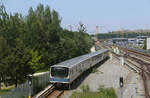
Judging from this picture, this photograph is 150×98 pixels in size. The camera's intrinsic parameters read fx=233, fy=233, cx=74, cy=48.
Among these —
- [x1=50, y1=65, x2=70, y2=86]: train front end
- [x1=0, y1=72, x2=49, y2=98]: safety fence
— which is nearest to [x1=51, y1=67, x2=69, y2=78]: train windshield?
[x1=50, y1=65, x2=70, y2=86]: train front end

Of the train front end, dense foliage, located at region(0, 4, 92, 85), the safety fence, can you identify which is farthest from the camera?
the train front end

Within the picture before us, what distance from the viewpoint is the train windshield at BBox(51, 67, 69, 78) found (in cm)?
2220

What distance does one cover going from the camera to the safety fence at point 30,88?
1603 centimetres

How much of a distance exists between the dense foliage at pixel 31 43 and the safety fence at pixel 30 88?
1067mm

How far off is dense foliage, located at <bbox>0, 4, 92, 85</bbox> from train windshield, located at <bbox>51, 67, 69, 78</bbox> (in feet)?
6.68

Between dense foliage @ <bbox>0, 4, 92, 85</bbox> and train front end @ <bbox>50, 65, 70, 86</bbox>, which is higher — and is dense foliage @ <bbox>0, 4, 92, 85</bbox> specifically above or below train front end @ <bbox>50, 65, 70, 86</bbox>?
above

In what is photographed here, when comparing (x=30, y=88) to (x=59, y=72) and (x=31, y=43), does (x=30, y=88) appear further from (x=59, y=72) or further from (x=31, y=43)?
(x=31, y=43)

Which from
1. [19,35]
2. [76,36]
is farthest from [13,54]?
[76,36]

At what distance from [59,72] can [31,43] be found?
53.2ft

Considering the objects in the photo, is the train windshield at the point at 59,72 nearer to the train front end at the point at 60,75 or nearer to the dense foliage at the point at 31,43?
the train front end at the point at 60,75

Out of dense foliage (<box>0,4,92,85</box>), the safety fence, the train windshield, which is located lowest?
the safety fence

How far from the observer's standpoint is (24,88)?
18078mm

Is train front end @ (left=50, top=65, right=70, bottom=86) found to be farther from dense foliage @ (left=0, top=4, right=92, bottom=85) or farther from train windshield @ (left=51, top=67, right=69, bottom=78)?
dense foliage @ (left=0, top=4, right=92, bottom=85)

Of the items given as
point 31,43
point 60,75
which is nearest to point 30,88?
point 60,75
